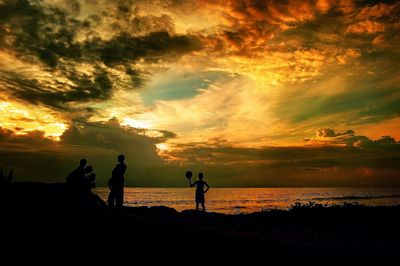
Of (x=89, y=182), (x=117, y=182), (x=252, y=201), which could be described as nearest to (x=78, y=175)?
(x=89, y=182)

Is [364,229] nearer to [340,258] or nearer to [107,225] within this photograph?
[340,258]

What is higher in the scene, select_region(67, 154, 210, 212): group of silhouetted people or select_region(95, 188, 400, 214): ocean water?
select_region(67, 154, 210, 212): group of silhouetted people

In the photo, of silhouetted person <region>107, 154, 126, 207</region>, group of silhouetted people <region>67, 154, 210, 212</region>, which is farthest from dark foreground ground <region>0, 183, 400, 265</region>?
silhouetted person <region>107, 154, 126, 207</region>

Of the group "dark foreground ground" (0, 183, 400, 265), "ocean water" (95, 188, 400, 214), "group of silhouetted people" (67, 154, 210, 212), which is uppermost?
"group of silhouetted people" (67, 154, 210, 212)

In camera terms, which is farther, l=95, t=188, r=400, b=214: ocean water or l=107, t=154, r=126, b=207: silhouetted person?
l=95, t=188, r=400, b=214: ocean water

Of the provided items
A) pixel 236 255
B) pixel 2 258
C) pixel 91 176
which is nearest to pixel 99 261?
pixel 2 258

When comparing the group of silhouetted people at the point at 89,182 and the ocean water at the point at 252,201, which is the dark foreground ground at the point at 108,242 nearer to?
the group of silhouetted people at the point at 89,182

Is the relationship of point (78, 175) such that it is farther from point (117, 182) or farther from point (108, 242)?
point (108, 242)

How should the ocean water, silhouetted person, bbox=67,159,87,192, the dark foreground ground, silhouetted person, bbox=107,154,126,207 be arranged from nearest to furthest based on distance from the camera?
the dark foreground ground → silhouetted person, bbox=67,159,87,192 → silhouetted person, bbox=107,154,126,207 → the ocean water

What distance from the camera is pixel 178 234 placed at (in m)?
7.14

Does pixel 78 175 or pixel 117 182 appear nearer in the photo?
pixel 78 175

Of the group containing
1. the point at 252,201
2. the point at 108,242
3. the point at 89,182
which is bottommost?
the point at 252,201

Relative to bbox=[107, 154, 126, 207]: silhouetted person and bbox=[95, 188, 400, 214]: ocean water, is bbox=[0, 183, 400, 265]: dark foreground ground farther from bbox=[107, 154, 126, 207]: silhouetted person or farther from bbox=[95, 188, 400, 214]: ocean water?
bbox=[95, 188, 400, 214]: ocean water

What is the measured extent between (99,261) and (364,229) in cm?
1305
